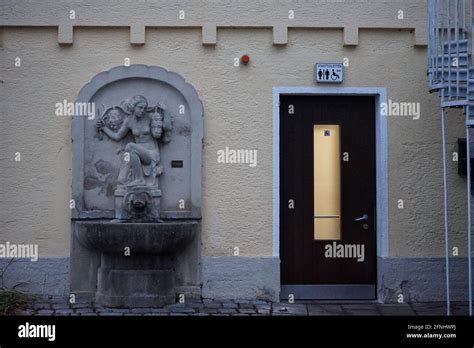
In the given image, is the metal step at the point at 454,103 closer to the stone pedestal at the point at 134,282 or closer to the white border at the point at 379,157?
the white border at the point at 379,157

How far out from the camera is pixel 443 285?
9305mm

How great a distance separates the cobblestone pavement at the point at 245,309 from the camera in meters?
8.62

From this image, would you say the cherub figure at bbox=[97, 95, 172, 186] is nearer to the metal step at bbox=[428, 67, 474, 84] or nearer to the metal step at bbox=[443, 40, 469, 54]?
the metal step at bbox=[428, 67, 474, 84]

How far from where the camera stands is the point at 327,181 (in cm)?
946

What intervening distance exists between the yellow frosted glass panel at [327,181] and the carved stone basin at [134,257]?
1566 mm

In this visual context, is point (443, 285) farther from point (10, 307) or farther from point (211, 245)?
point (10, 307)

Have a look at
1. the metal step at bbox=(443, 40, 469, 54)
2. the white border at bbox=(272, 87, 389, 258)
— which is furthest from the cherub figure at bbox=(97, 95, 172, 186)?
the metal step at bbox=(443, 40, 469, 54)

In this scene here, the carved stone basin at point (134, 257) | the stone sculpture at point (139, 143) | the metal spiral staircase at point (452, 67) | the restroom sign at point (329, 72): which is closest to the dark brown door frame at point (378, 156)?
the restroom sign at point (329, 72)

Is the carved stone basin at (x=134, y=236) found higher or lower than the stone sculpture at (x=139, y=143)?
lower

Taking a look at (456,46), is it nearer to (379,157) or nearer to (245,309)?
(379,157)

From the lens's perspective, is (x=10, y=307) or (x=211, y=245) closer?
(x=10, y=307)
